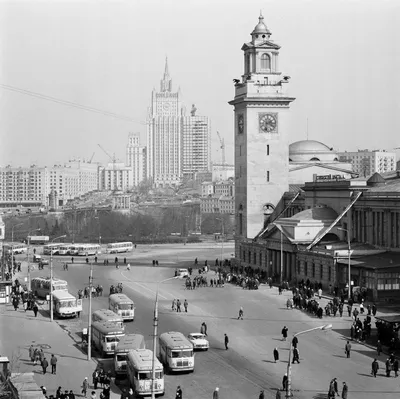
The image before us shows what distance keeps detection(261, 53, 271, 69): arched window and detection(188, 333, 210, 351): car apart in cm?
5521

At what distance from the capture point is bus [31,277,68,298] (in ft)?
241

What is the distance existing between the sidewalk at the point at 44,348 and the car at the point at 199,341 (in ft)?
18.6

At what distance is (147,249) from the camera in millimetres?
144375

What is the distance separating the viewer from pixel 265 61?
10275cm

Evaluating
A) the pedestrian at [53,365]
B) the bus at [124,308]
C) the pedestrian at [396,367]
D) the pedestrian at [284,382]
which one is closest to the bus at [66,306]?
the bus at [124,308]

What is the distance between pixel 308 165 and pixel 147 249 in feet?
132

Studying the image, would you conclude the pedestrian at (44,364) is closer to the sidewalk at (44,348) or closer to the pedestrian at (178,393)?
the sidewalk at (44,348)

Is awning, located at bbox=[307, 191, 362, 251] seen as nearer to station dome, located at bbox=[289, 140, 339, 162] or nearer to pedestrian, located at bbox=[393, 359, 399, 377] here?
station dome, located at bbox=[289, 140, 339, 162]

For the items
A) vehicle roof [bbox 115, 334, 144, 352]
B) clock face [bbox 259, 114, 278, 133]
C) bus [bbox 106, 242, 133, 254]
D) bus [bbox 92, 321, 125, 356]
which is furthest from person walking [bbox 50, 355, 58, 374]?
bus [bbox 106, 242, 133, 254]

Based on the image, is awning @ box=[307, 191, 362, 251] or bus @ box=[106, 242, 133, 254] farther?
bus @ box=[106, 242, 133, 254]

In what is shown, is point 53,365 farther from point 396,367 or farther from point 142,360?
point 396,367

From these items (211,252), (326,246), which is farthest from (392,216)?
(211,252)

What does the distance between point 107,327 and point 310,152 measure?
73.0m

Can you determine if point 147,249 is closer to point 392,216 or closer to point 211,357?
point 392,216
